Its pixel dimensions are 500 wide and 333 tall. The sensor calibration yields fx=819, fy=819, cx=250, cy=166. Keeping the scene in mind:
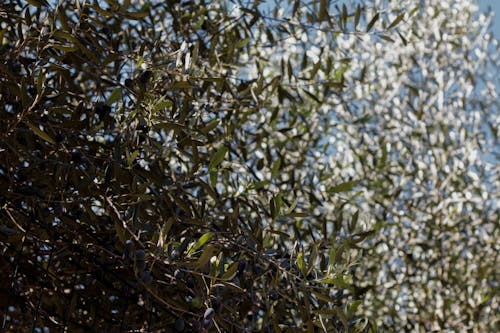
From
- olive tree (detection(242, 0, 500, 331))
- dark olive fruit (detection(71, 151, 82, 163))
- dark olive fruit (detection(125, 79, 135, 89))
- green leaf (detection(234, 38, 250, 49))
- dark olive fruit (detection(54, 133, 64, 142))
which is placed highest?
green leaf (detection(234, 38, 250, 49))

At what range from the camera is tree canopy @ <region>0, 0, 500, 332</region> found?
1.52 metres

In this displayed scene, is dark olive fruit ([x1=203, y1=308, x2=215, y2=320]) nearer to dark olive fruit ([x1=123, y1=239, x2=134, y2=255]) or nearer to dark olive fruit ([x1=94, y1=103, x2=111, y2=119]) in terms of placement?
dark olive fruit ([x1=123, y1=239, x2=134, y2=255])

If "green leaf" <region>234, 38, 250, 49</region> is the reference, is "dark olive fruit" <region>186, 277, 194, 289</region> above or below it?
below

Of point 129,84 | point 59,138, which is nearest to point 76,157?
point 59,138

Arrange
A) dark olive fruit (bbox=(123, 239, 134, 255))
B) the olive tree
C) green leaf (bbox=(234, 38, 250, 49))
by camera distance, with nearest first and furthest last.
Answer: dark olive fruit (bbox=(123, 239, 134, 255)), green leaf (bbox=(234, 38, 250, 49)), the olive tree

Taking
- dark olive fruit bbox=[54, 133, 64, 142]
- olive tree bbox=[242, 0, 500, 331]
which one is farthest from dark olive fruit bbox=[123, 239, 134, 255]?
olive tree bbox=[242, 0, 500, 331]

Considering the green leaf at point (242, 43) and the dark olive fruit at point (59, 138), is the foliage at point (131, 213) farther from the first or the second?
the green leaf at point (242, 43)

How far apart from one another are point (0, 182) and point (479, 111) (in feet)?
10.8

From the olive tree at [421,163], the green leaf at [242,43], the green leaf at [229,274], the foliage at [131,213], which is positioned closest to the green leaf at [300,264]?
the foliage at [131,213]

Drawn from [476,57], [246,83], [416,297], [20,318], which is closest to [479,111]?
[476,57]

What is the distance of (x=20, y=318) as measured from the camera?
7.70 ft

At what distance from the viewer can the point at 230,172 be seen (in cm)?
236

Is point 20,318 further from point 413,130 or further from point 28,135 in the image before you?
point 413,130

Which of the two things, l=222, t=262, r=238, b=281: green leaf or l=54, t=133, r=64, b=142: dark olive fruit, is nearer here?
l=222, t=262, r=238, b=281: green leaf
